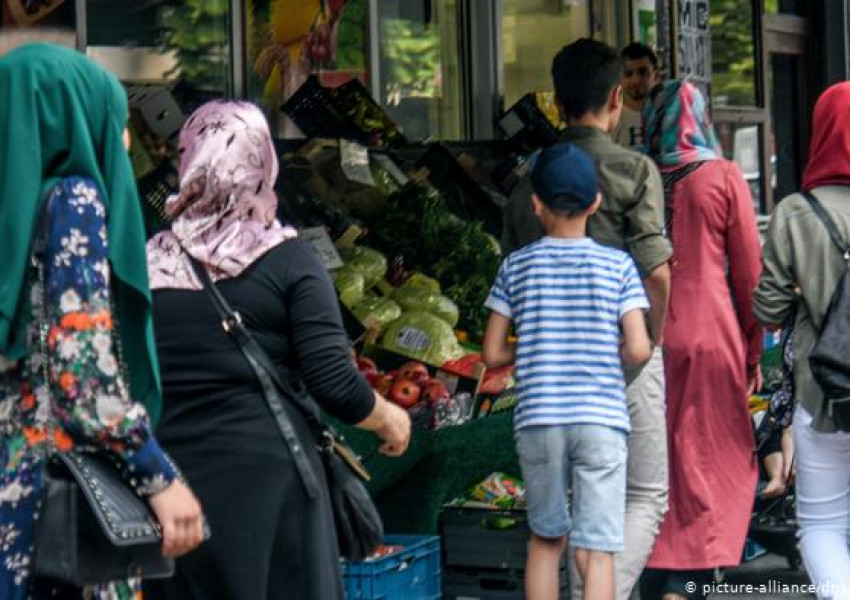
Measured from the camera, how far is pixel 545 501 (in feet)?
19.2

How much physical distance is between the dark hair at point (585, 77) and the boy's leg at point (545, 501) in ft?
3.63

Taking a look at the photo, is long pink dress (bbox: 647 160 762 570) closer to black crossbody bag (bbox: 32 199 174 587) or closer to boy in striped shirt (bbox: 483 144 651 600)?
boy in striped shirt (bbox: 483 144 651 600)

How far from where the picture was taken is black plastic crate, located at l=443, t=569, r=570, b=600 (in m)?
7.07

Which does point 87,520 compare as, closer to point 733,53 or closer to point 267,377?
point 267,377

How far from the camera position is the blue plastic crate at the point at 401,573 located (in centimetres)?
646

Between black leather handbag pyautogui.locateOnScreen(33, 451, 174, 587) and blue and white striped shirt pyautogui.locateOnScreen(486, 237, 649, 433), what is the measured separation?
2320 mm

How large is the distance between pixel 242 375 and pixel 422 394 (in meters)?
2.80

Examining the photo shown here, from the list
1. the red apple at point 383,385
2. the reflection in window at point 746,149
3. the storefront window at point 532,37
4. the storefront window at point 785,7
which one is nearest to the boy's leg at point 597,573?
the red apple at point 383,385

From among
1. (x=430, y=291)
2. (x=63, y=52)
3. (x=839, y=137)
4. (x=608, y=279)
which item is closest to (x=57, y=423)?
(x=63, y=52)

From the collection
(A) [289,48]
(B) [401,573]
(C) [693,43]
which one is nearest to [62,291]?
(B) [401,573]

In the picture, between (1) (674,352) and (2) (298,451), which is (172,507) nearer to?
(2) (298,451)

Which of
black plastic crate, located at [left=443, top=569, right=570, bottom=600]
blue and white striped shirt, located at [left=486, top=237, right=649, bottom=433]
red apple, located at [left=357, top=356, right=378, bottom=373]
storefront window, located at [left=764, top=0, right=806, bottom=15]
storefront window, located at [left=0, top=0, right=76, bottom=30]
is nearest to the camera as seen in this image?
blue and white striped shirt, located at [left=486, top=237, right=649, bottom=433]

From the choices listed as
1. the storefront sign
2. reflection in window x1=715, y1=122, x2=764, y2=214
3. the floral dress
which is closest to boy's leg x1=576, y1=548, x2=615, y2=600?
the floral dress

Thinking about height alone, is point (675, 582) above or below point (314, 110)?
below
